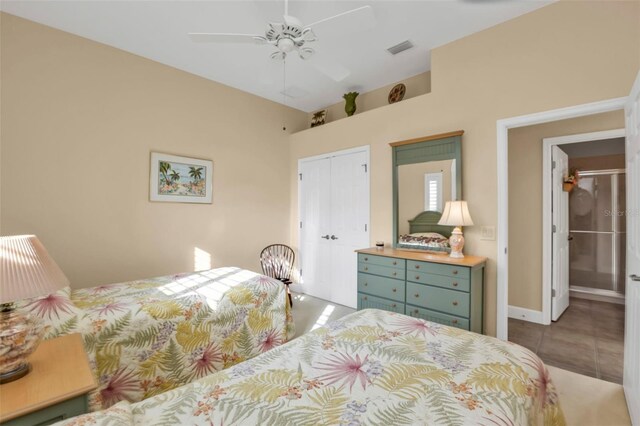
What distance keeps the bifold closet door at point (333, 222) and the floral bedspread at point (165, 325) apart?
1.40m

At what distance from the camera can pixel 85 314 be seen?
1855 millimetres

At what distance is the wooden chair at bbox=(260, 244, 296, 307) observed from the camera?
4.28 meters

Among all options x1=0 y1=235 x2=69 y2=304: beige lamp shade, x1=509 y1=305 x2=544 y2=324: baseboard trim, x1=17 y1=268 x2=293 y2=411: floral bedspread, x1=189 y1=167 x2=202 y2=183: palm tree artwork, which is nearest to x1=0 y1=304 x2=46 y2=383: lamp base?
x1=0 y1=235 x2=69 y2=304: beige lamp shade

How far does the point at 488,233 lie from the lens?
2746 mm

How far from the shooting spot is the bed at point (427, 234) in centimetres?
302

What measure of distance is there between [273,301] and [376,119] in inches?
101

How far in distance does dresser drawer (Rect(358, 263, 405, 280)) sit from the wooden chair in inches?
58.4

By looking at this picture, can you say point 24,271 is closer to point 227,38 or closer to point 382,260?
point 227,38

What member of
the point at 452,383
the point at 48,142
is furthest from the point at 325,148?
the point at 452,383

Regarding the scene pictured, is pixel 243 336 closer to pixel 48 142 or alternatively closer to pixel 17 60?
pixel 48 142

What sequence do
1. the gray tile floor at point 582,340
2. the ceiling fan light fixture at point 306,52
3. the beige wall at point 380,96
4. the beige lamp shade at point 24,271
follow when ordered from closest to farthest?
1. the beige lamp shade at point 24,271
2. the ceiling fan light fixture at point 306,52
3. the gray tile floor at point 582,340
4. the beige wall at point 380,96

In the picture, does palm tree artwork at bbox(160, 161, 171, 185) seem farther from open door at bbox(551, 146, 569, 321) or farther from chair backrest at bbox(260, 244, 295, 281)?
open door at bbox(551, 146, 569, 321)

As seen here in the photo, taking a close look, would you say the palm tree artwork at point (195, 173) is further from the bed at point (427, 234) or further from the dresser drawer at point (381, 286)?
the bed at point (427, 234)

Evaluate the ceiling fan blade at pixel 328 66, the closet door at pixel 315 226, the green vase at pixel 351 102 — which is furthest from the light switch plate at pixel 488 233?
the green vase at pixel 351 102
